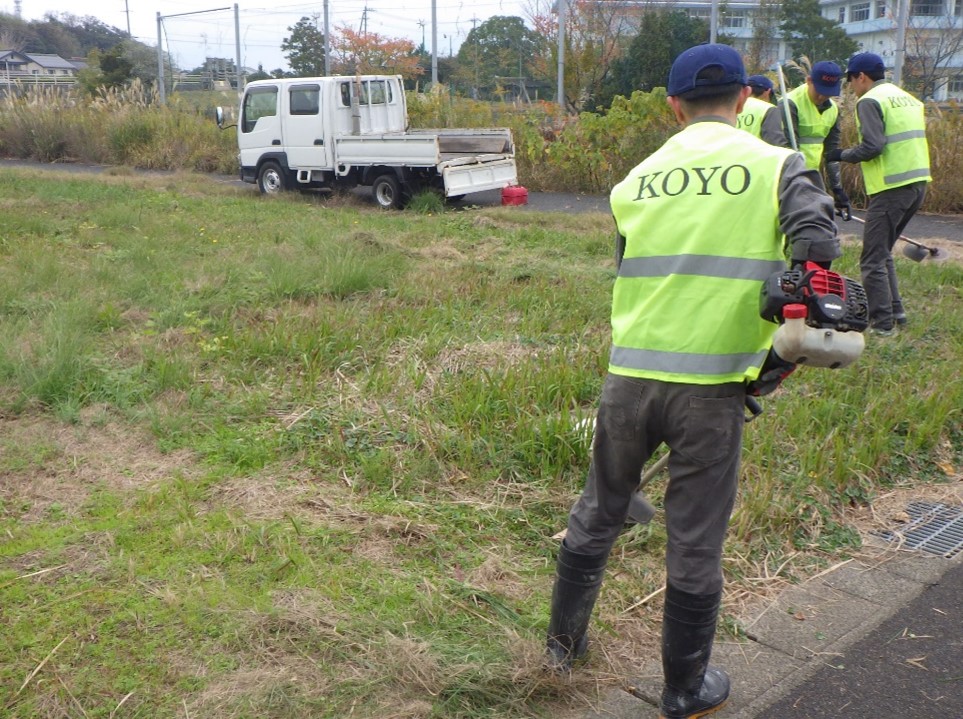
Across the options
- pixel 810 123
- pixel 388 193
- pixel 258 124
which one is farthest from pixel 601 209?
pixel 810 123

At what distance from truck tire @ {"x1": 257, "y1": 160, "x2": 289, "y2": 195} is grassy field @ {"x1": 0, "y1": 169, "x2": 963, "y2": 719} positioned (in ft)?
27.0

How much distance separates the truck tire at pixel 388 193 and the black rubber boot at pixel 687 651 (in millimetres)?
12282

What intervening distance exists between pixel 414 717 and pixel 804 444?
8.77 feet

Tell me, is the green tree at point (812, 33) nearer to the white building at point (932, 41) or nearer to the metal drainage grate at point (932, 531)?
the white building at point (932, 41)

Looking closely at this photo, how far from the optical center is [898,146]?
6773mm

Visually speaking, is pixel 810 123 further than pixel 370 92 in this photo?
No

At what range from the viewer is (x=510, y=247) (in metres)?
10.4

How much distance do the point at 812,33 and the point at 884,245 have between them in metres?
19.4

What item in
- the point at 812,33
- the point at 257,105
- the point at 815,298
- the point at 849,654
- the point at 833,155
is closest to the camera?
the point at 815,298

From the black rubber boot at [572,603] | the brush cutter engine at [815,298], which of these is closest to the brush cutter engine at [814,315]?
the brush cutter engine at [815,298]

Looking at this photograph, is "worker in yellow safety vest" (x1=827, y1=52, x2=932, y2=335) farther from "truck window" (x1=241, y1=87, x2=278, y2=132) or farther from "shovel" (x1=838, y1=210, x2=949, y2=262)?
"truck window" (x1=241, y1=87, x2=278, y2=132)

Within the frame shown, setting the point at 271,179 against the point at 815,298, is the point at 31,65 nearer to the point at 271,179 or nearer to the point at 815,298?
the point at 271,179

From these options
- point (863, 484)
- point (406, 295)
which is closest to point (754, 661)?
point (863, 484)

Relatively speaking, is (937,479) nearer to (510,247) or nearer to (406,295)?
(406,295)
